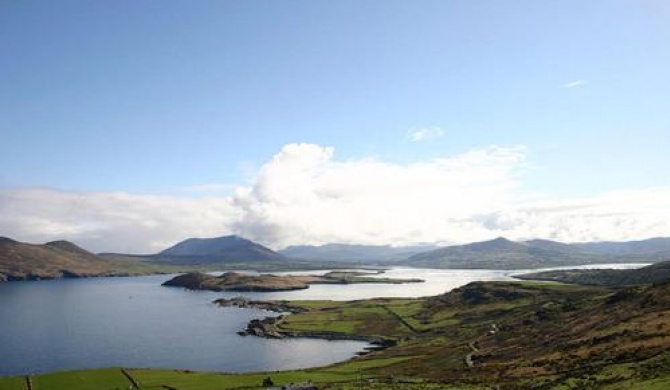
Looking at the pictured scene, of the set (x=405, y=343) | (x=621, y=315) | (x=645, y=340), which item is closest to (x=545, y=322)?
(x=621, y=315)

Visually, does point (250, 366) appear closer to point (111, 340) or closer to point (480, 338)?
point (480, 338)

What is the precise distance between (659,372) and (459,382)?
907 inches

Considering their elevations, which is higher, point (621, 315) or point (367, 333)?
point (621, 315)

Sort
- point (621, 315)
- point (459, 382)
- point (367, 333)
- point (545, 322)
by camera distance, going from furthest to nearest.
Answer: point (367, 333), point (545, 322), point (621, 315), point (459, 382)

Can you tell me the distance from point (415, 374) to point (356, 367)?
22780mm

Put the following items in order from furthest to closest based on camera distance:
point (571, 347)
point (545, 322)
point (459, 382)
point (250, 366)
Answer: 1. point (250, 366)
2. point (545, 322)
3. point (571, 347)
4. point (459, 382)

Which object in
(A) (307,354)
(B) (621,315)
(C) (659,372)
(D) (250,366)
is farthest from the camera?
(A) (307,354)

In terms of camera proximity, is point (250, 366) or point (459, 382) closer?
point (459, 382)

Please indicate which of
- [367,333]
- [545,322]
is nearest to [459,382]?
[545,322]

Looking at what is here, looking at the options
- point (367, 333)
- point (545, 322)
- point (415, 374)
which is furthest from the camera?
point (367, 333)

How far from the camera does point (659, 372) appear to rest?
51719 millimetres

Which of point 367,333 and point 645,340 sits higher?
point 645,340

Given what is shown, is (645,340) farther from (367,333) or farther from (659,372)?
(367,333)

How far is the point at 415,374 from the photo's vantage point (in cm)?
8875
